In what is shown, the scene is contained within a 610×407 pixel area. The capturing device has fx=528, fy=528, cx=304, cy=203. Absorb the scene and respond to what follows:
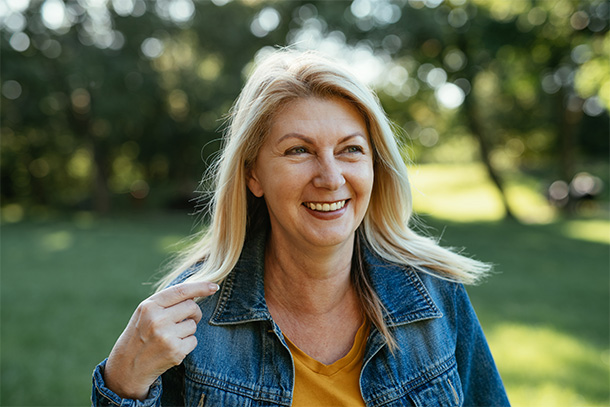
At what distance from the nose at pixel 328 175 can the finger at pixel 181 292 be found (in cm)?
56

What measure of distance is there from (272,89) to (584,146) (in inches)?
1631

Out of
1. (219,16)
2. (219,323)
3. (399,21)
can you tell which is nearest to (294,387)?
(219,323)

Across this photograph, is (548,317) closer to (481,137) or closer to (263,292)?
(263,292)

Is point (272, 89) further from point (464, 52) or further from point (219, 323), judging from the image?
point (464, 52)

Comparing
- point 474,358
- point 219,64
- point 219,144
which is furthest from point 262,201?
point 219,64

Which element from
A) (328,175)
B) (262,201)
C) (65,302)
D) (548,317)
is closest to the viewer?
(328,175)

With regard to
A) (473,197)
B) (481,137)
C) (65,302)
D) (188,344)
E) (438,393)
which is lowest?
(473,197)

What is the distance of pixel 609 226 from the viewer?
1777 cm

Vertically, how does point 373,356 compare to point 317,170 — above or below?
below

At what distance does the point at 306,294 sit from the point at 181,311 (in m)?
0.61

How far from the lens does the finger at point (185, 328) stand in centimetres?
182

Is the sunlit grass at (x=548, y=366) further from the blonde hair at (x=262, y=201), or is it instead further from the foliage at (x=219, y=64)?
the foliage at (x=219, y=64)

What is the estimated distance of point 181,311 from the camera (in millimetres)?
1850

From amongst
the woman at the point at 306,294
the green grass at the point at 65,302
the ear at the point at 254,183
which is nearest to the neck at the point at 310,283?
the woman at the point at 306,294
